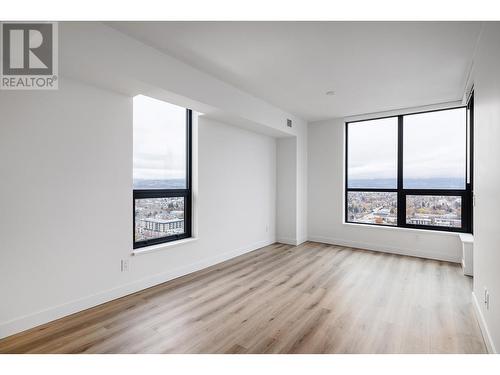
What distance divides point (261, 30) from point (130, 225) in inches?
98.5

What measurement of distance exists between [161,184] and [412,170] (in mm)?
4392

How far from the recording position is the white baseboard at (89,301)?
223 cm

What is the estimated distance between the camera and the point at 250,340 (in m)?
2.14

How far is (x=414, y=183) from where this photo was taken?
484 cm

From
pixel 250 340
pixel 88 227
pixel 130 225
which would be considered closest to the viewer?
pixel 250 340

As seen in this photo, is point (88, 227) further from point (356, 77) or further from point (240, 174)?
point (356, 77)

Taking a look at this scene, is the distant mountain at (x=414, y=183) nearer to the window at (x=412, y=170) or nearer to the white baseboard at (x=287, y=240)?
the window at (x=412, y=170)

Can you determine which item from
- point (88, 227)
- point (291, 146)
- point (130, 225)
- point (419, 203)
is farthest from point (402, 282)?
point (88, 227)

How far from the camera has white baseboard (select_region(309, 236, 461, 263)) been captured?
14.6 feet

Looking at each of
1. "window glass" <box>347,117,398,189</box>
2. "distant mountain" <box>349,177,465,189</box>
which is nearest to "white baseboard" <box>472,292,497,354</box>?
"distant mountain" <box>349,177,465,189</box>

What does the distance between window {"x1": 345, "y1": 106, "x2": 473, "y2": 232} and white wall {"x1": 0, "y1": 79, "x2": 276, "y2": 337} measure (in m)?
3.85

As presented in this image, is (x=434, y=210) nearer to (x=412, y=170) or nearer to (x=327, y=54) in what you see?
(x=412, y=170)

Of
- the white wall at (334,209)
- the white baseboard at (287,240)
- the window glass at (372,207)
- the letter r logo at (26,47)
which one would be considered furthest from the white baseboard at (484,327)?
the letter r logo at (26,47)

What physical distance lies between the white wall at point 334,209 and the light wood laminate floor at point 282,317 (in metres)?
0.91
